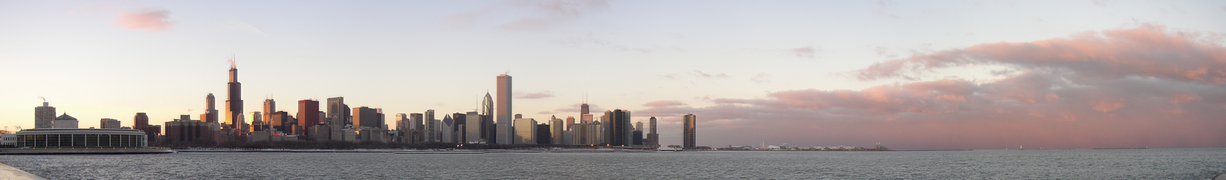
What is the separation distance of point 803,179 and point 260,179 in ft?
192

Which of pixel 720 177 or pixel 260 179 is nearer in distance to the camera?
pixel 260 179

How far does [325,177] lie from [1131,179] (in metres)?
88.3

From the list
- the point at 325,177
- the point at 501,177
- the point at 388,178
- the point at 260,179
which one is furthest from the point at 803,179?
the point at 260,179

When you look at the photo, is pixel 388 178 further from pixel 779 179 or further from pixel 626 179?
pixel 779 179

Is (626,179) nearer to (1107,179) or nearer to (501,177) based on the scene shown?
(501,177)

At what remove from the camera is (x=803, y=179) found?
89.1 meters

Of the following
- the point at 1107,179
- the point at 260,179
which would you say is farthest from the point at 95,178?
the point at 1107,179

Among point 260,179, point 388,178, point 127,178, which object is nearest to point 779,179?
point 388,178

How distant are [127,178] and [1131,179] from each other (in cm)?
10960

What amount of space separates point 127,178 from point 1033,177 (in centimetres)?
10014

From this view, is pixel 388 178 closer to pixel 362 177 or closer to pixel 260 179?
pixel 362 177

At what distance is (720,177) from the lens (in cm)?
9150

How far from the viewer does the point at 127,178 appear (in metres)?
88.1

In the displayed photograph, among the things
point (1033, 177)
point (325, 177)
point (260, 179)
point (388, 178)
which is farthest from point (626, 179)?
point (1033, 177)
